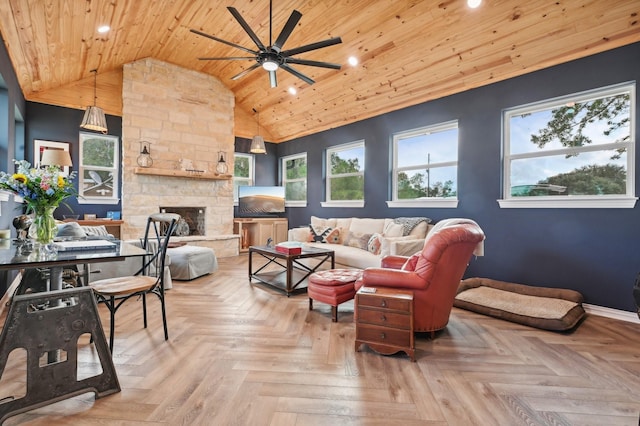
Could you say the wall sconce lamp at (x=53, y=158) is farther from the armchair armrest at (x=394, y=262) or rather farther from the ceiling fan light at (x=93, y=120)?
the armchair armrest at (x=394, y=262)

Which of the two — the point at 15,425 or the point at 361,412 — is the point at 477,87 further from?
the point at 15,425

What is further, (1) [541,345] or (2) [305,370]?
(1) [541,345]

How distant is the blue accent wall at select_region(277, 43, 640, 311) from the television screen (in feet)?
9.10

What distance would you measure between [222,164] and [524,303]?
18.6 feet

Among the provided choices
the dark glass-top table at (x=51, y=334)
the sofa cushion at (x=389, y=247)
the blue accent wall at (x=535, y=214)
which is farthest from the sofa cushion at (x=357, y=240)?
the dark glass-top table at (x=51, y=334)

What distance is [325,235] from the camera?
554 cm

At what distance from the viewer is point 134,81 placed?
5785 mm

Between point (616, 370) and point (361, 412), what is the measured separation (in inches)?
69.9

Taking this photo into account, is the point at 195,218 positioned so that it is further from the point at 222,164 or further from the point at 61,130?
the point at 61,130

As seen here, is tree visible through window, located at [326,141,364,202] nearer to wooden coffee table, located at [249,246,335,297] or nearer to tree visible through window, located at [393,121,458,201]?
tree visible through window, located at [393,121,458,201]

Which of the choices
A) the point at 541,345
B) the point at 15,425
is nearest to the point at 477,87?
the point at 541,345

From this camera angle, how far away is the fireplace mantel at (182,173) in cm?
577

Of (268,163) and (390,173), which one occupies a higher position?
(268,163)

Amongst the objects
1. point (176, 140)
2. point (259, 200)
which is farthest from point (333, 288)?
point (176, 140)
